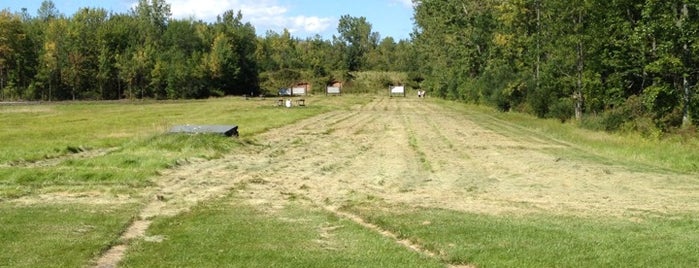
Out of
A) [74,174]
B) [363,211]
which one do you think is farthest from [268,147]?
[363,211]

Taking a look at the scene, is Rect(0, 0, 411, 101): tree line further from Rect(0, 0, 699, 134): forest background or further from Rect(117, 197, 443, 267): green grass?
Rect(117, 197, 443, 267): green grass

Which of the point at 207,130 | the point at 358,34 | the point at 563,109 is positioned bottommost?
the point at 207,130

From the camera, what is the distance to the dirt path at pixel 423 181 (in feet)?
43.8

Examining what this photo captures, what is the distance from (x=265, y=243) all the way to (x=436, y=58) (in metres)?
90.1

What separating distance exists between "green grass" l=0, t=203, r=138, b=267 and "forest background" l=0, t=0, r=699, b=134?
27.9 m

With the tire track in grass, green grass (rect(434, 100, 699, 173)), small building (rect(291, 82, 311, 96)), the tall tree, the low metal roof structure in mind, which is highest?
the tall tree

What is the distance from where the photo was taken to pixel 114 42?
118 meters

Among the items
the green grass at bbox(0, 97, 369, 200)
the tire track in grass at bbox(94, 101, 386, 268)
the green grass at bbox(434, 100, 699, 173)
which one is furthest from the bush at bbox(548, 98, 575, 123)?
the tire track in grass at bbox(94, 101, 386, 268)

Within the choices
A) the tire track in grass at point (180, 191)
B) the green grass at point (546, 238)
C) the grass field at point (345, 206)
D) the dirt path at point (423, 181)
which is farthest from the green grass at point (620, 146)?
the tire track in grass at point (180, 191)

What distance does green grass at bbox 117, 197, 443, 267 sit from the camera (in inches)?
328

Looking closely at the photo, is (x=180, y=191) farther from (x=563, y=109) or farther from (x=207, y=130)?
(x=563, y=109)

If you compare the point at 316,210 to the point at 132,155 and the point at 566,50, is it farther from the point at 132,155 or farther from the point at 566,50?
the point at 566,50

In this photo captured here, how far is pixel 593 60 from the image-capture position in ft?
131

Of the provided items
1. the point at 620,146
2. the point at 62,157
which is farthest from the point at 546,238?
the point at 620,146
